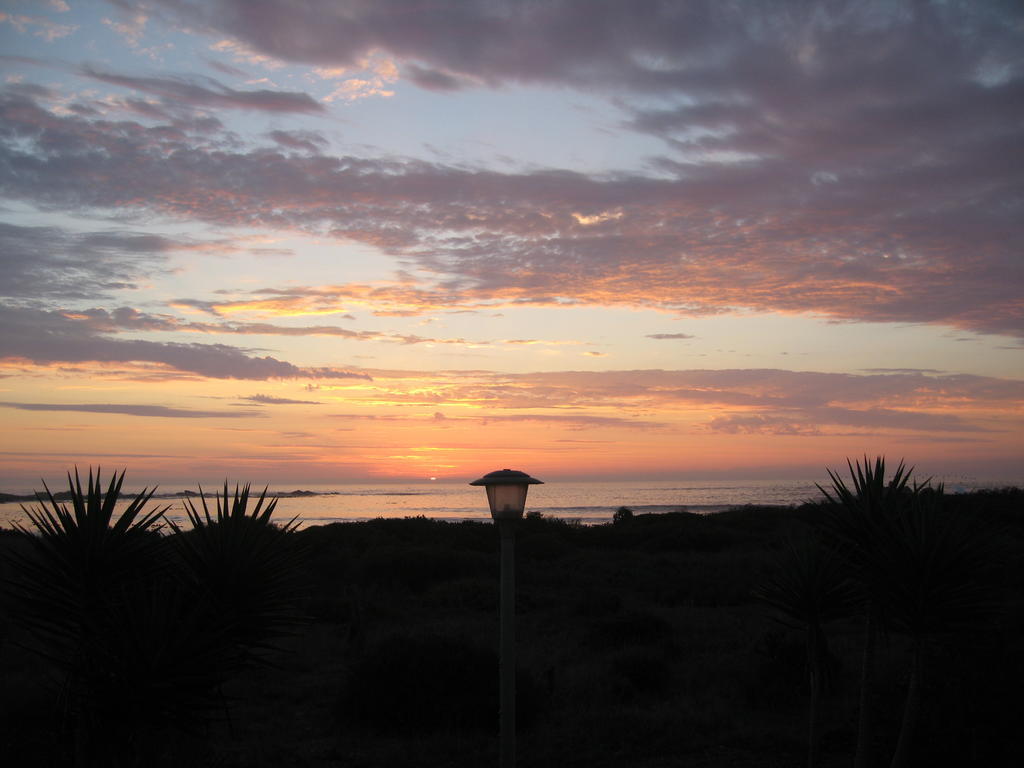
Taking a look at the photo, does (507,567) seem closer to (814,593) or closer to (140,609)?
(814,593)

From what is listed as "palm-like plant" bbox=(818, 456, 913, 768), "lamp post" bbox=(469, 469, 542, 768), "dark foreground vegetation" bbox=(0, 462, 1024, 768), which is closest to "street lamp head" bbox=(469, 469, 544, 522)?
"lamp post" bbox=(469, 469, 542, 768)

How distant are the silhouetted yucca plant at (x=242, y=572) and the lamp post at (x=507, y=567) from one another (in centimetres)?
167

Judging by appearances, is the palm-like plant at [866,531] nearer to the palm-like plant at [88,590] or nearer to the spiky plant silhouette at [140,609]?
the spiky plant silhouette at [140,609]

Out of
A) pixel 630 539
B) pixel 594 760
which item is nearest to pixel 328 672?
pixel 594 760

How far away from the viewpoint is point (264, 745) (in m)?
8.57

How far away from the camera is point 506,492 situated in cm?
649

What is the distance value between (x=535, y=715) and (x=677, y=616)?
25.6ft

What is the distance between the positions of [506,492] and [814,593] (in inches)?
111

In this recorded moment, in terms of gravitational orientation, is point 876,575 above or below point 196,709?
above

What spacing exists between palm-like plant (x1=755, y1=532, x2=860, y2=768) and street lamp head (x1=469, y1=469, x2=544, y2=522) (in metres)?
2.44

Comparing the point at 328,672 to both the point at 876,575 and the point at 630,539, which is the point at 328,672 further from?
the point at 630,539

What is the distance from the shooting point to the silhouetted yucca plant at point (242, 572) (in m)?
5.66

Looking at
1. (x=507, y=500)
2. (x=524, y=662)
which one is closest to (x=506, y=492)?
(x=507, y=500)

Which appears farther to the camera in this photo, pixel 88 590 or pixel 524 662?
pixel 524 662
